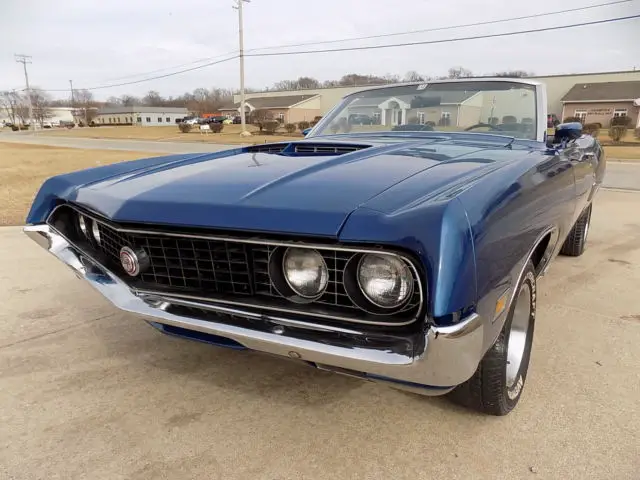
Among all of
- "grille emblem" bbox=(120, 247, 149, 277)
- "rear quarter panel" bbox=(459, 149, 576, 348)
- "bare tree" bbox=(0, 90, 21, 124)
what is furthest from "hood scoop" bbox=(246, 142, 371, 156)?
"bare tree" bbox=(0, 90, 21, 124)

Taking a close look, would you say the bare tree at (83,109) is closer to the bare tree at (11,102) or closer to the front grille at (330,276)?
the bare tree at (11,102)

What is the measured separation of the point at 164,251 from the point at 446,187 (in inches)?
43.8

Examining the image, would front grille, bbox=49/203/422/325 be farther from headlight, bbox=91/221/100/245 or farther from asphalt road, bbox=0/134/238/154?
asphalt road, bbox=0/134/238/154

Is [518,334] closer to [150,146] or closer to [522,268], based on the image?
[522,268]

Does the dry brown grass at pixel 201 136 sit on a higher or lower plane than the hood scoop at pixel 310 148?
lower

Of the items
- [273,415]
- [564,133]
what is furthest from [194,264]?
[564,133]

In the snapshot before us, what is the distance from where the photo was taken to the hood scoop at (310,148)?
2480mm

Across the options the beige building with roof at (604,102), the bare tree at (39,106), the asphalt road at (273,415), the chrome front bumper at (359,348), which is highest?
the bare tree at (39,106)

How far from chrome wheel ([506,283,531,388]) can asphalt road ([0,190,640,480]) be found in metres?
0.18

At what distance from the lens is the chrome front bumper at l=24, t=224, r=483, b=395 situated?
1433mm

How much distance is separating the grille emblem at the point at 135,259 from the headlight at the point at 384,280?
937 mm

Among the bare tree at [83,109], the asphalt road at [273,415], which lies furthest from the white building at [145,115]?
the asphalt road at [273,415]

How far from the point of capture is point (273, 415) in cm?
216

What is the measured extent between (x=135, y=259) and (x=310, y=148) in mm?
1079
